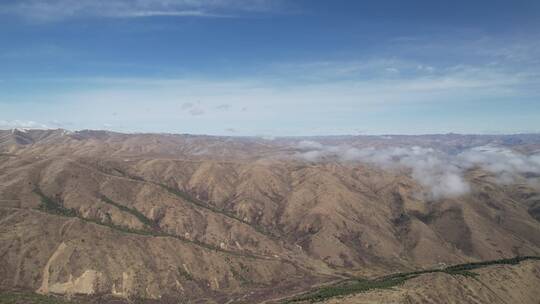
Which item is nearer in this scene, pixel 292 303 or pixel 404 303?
pixel 404 303

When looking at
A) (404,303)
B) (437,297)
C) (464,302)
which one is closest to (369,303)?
(404,303)

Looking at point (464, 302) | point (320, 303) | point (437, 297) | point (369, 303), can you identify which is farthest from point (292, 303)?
point (464, 302)

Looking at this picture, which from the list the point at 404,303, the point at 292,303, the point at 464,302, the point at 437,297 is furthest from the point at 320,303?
the point at 464,302

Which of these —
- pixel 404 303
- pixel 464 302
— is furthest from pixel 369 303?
pixel 464 302

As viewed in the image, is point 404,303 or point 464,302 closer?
point 404,303

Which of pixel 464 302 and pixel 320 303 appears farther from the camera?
pixel 464 302

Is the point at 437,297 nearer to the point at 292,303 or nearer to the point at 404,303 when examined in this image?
the point at 404,303

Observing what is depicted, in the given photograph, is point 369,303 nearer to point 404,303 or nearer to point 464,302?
→ point 404,303

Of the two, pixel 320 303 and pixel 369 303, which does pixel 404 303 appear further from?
pixel 320 303
